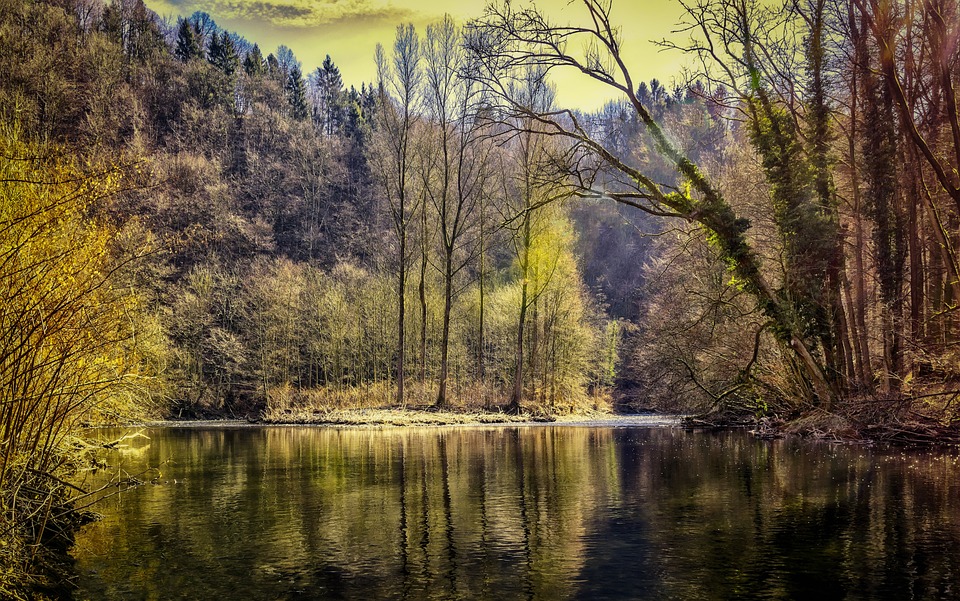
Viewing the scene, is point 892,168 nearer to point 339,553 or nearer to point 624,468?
point 624,468

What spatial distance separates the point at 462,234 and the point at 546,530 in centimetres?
4549

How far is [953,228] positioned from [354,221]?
58935 millimetres

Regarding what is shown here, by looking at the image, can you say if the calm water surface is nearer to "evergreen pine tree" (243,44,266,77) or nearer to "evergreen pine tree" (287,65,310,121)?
"evergreen pine tree" (287,65,310,121)

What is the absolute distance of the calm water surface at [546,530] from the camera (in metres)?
6.99

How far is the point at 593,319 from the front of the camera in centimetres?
6275

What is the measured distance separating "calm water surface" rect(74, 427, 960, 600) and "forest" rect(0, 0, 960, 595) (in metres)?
1.52

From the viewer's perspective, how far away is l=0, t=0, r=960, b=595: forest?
11656mm

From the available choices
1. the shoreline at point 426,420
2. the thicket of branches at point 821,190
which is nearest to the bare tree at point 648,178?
the thicket of branches at point 821,190

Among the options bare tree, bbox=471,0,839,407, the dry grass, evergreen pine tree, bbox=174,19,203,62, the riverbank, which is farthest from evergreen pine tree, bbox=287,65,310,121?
bare tree, bbox=471,0,839,407

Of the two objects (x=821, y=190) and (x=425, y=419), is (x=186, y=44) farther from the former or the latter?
(x=821, y=190)

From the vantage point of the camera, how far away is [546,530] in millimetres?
9398

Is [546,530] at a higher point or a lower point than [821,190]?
lower

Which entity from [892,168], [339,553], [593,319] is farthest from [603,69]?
[593,319]

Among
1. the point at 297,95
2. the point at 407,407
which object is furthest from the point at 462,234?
the point at 297,95
